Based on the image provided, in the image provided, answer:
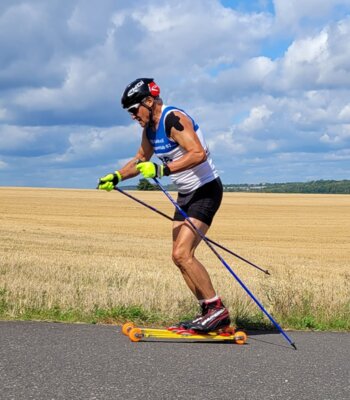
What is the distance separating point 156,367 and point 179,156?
2337 mm

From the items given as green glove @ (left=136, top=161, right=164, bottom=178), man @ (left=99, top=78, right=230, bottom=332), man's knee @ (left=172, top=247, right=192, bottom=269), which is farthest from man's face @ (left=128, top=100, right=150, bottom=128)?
man's knee @ (left=172, top=247, right=192, bottom=269)

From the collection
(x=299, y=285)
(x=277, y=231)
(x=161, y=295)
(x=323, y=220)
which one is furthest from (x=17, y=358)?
(x=323, y=220)

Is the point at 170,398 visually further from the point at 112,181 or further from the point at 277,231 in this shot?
the point at 277,231

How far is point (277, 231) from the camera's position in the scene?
124 ft

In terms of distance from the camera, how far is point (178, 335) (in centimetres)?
562

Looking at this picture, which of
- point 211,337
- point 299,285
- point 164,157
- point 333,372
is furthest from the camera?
point 299,285

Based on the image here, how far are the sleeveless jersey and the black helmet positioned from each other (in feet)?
0.62

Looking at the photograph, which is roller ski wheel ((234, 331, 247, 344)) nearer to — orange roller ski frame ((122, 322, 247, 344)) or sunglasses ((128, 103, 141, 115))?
orange roller ski frame ((122, 322, 247, 344))

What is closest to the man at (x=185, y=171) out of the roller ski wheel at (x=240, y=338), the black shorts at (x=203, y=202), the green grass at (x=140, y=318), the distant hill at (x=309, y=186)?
the black shorts at (x=203, y=202)

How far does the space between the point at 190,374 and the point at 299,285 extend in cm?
439

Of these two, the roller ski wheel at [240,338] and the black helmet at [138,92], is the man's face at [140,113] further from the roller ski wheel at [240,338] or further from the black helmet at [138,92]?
the roller ski wheel at [240,338]

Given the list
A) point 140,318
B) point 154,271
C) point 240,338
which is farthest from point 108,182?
point 154,271

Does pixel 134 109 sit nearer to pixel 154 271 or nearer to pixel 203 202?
pixel 203 202

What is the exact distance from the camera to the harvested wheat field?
264 inches
